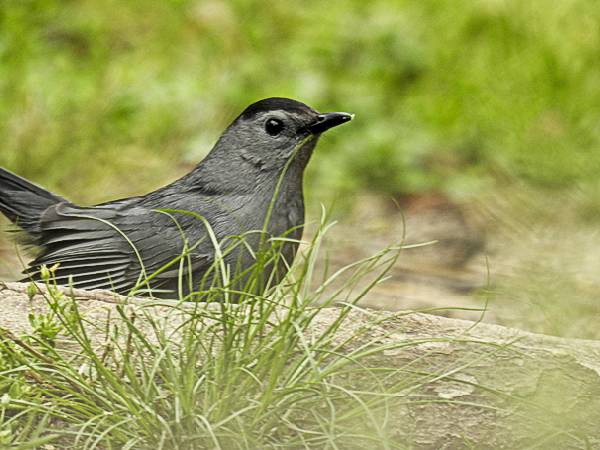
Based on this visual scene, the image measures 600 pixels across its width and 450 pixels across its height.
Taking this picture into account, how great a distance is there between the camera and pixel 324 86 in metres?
7.27

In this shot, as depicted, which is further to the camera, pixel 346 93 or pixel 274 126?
pixel 346 93

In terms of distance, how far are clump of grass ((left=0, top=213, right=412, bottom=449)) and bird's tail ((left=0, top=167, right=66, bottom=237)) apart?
1547 mm

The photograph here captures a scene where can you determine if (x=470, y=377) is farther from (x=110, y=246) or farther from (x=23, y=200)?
(x=23, y=200)

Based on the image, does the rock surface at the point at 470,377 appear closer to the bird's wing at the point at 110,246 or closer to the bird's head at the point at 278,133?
the bird's wing at the point at 110,246

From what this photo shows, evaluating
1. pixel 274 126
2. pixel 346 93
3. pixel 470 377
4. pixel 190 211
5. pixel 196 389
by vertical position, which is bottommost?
pixel 470 377

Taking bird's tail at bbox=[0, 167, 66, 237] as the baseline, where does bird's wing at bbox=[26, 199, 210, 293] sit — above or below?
below

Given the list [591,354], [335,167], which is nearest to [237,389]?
[591,354]

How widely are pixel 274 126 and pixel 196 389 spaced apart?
1.88 m

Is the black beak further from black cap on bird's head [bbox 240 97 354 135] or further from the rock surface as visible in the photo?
the rock surface

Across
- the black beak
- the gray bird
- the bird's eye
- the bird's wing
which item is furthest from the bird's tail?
the black beak

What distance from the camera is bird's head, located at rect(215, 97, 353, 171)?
177 inches

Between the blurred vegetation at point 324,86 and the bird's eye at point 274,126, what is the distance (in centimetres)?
193

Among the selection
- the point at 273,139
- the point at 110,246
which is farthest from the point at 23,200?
the point at 273,139

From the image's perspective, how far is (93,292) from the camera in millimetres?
3494
